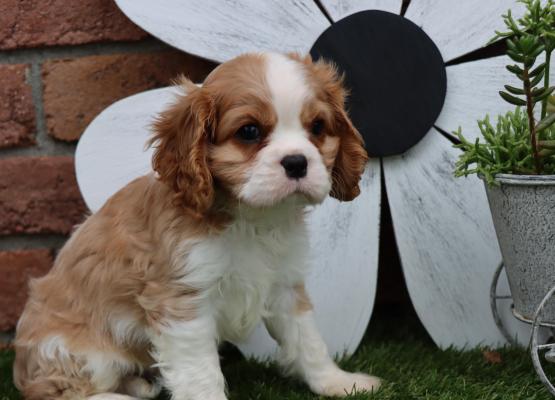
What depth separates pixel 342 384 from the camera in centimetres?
229

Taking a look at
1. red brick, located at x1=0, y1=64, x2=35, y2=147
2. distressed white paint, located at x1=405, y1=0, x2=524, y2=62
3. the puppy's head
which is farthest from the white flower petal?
red brick, located at x1=0, y1=64, x2=35, y2=147

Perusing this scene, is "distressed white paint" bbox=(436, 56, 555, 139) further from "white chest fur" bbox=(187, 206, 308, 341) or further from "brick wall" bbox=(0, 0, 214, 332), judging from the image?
"brick wall" bbox=(0, 0, 214, 332)

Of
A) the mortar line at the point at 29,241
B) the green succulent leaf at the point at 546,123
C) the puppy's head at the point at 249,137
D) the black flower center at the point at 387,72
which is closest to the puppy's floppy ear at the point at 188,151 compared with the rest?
the puppy's head at the point at 249,137

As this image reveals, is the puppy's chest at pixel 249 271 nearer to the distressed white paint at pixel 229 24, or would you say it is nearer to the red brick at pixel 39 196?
the distressed white paint at pixel 229 24

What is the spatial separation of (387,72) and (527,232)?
0.72 metres

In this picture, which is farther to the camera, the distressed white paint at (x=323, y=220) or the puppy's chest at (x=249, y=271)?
the distressed white paint at (x=323, y=220)

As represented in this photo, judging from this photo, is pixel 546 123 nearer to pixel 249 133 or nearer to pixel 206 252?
pixel 249 133

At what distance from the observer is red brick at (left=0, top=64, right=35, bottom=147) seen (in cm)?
277

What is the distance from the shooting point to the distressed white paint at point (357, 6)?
98.8 inches

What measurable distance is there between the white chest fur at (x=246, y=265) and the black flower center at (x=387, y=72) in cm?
49

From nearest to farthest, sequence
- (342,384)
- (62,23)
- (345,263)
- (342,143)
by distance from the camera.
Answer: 1. (342,143)
2. (342,384)
3. (345,263)
4. (62,23)

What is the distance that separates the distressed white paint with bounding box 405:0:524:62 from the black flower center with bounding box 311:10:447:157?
4 centimetres

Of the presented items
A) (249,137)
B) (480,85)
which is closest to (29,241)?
(249,137)

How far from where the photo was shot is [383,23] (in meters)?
2.49
